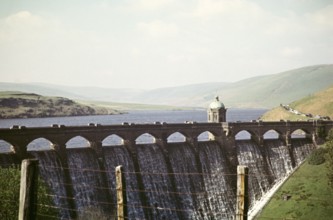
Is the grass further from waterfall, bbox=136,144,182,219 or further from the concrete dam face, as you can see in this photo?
waterfall, bbox=136,144,182,219

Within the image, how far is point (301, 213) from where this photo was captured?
73.9 meters

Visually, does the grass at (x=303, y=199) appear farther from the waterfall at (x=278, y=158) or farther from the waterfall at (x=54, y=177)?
the waterfall at (x=54, y=177)

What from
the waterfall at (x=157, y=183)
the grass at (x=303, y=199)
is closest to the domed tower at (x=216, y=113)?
the grass at (x=303, y=199)

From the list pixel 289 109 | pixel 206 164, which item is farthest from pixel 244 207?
pixel 289 109

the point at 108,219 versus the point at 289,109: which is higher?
the point at 289,109

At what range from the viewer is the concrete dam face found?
63938 mm

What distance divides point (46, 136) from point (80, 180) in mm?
8544

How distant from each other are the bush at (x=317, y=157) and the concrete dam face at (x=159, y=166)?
6.18 m

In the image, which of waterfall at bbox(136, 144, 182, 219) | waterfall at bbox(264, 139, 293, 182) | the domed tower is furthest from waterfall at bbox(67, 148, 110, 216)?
waterfall at bbox(264, 139, 293, 182)

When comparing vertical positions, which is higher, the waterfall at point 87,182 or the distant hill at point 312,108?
the distant hill at point 312,108

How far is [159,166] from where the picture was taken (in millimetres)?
78438

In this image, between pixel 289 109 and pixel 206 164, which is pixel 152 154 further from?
pixel 289 109

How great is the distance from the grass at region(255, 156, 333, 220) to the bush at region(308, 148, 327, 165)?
3522 millimetres

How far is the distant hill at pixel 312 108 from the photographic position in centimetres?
17362
